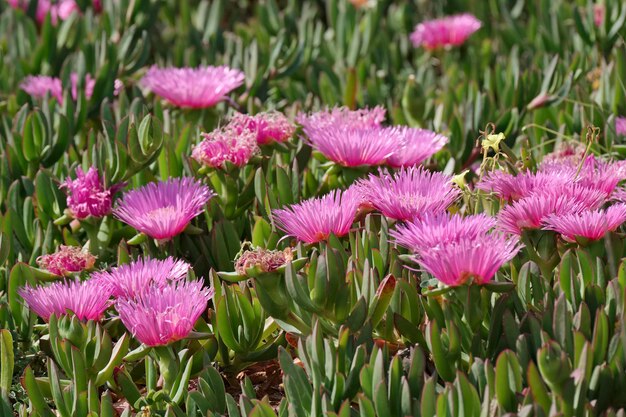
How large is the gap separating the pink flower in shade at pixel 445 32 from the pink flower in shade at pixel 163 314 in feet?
5.66

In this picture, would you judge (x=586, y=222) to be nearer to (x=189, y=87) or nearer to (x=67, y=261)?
(x=67, y=261)

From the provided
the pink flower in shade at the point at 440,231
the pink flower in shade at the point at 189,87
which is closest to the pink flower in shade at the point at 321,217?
the pink flower in shade at the point at 440,231

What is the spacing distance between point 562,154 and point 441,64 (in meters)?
1.06

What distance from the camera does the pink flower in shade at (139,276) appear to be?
1.35 m

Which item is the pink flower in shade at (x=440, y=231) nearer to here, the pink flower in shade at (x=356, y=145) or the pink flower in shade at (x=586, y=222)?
the pink flower in shade at (x=586, y=222)

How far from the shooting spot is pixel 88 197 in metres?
1.64

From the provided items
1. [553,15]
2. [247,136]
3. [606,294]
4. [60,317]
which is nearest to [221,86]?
[247,136]

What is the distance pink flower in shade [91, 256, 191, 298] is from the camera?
135 cm

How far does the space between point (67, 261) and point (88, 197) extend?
146 mm

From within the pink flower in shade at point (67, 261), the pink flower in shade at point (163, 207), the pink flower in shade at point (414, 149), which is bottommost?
the pink flower in shade at point (67, 261)

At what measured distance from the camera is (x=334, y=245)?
1.35m

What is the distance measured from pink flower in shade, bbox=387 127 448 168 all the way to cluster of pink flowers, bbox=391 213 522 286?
1.31 feet

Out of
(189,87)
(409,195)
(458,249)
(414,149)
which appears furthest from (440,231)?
(189,87)

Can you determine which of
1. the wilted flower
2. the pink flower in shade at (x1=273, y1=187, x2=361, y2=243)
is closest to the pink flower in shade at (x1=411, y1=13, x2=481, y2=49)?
the pink flower in shade at (x1=273, y1=187, x2=361, y2=243)
